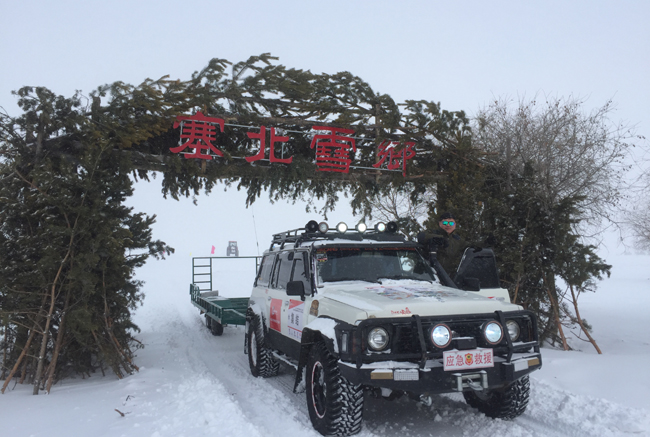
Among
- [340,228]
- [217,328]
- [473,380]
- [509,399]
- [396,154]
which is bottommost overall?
[217,328]

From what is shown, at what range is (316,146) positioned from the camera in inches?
419

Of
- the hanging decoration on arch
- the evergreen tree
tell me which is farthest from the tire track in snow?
the hanging decoration on arch

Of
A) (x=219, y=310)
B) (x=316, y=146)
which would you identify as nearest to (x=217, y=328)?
(x=219, y=310)

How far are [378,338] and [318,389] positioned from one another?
109 centimetres

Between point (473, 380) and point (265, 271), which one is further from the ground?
point (265, 271)

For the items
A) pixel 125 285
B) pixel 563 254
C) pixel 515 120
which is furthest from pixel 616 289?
pixel 125 285

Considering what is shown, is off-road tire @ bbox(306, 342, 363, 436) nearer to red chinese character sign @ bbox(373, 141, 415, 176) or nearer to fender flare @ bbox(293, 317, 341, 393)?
fender flare @ bbox(293, 317, 341, 393)

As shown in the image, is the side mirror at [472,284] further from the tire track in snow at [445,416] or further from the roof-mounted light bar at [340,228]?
the tire track in snow at [445,416]

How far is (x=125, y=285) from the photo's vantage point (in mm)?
7637

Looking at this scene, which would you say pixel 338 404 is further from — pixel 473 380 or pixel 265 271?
pixel 265 271

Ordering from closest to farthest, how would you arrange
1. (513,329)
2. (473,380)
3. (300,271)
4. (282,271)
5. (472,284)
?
(473,380) < (513,329) < (472,284) < (300,271) < (282,271)

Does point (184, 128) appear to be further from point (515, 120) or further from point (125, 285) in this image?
point (515, 120)

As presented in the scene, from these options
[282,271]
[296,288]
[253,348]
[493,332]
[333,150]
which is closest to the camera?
[493,332]

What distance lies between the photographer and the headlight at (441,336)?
13.6ft
